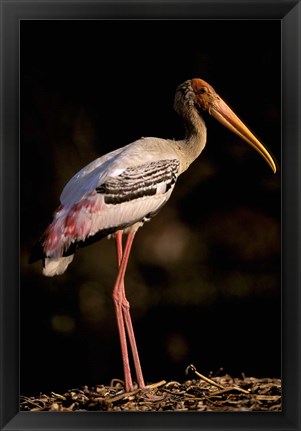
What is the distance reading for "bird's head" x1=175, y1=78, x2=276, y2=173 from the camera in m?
3.57

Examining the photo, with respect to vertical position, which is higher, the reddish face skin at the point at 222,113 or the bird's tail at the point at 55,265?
the reddish face skin at the point at 222,113

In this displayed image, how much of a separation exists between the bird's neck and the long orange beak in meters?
0.06

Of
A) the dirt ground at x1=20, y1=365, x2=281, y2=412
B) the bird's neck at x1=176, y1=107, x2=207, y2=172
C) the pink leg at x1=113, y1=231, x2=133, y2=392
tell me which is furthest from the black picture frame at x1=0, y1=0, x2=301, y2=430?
the bird's neck at x1=176, y1=107, x2=207, y2=172

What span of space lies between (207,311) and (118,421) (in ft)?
1.67

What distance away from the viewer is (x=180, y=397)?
3543mm

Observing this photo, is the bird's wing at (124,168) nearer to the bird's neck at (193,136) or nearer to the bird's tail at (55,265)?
the bird's neck at (193,136)

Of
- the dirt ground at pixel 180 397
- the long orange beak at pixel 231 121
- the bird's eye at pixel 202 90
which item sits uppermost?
the bird's eye at pixel 202 90

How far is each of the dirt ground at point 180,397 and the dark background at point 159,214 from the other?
38mm
